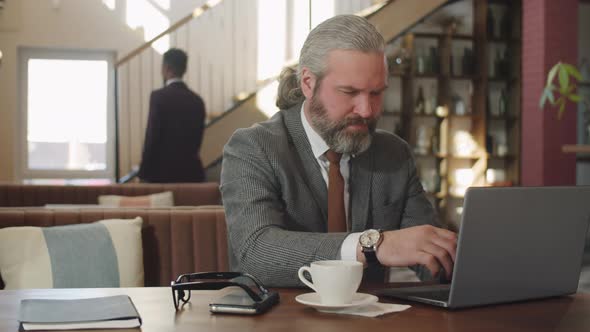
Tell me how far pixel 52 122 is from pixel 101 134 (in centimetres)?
54

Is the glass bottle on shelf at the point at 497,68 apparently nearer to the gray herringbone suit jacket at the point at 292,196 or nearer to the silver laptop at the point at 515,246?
the gray herringbone suit jacket at the point at 292,196

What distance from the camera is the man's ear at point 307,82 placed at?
2.06 m

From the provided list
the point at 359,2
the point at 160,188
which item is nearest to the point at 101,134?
the point at 359,2

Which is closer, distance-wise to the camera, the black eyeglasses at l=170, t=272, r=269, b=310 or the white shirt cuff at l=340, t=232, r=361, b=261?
the black eyeglasses at l=170, t=272, r=269, b=310

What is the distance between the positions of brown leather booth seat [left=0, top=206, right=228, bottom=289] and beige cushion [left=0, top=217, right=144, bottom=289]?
101 millimetres

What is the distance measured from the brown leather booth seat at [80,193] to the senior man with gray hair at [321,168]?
268 centimetres

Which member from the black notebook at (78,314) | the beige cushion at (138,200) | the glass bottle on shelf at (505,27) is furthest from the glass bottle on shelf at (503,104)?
the black notebook at (78,314)

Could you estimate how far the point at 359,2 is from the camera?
8.33 m

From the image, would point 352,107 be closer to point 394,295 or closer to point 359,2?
point 394,295

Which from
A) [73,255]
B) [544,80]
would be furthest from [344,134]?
[544,80]

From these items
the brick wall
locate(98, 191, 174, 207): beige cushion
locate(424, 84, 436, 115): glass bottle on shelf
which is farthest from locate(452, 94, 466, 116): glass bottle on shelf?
locate(98, 191, 174, 207): beige cushion

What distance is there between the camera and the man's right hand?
144 cm

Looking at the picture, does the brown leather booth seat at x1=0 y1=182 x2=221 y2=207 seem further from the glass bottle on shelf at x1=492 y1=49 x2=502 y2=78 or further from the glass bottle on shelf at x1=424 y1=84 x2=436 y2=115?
the glass bottle on shelf at x1=492 y1=49 x2=502 y2=78

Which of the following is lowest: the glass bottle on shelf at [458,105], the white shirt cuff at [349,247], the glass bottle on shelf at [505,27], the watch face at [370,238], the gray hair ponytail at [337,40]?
the white shirt cuff at [349,247]
